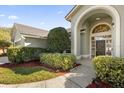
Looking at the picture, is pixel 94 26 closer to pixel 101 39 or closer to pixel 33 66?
pixel 101 39

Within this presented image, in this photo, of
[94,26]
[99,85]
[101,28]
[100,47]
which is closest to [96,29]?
[94,26]

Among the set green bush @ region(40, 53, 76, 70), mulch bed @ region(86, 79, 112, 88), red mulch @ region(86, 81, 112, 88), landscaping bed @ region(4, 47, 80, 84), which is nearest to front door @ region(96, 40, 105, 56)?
landscaping bed @ region(4, 47, 80, 84)

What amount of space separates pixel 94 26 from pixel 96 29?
0.37 m

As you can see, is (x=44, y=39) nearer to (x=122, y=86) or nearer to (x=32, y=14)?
(x=32, y=14)

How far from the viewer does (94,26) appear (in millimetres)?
15898

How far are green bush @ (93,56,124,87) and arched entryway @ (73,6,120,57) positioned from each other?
9.03 ft

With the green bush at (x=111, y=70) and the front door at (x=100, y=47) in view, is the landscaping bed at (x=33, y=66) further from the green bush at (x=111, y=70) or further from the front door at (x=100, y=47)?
the front door at (x=100, y=47)

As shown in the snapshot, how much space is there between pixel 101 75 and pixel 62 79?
7.41 feet

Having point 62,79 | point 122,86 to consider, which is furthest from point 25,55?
point 122,86

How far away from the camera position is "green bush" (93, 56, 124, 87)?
727 cm

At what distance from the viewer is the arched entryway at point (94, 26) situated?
1052 cm

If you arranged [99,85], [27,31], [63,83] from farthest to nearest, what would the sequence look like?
[27,31] < [63,83] < [99,85]

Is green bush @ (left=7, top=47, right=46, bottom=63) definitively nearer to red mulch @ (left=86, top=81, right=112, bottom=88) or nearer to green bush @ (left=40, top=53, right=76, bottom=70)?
green bush @ (left=40, top=53, right=76, bottom=70)

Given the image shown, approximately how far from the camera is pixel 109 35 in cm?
1476
